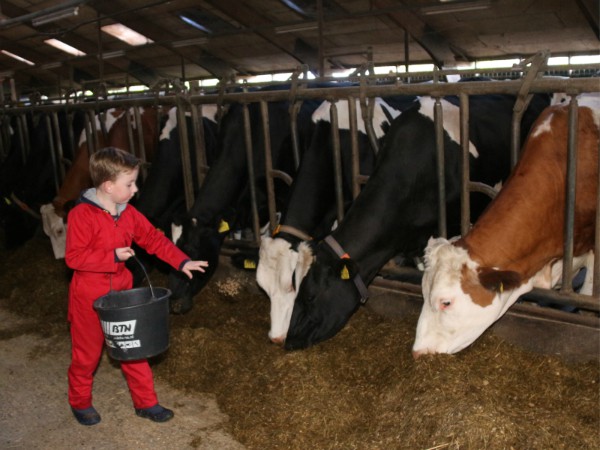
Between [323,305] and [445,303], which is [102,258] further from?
[445,303]

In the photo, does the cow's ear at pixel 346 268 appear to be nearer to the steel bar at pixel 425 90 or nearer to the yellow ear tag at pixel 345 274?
the yellow ear tag at pixel 345 274

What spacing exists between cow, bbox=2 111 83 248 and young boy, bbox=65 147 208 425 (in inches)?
184

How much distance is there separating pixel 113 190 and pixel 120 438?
133cm

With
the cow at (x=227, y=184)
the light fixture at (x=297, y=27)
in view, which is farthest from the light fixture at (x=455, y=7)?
the cow at (x=227, y=184)

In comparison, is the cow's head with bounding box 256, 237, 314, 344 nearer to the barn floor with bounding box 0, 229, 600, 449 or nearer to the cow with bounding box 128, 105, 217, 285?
the barn floor with bounding box 0, 229, 600, 449

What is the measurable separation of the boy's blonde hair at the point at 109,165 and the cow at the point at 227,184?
1.97 meters

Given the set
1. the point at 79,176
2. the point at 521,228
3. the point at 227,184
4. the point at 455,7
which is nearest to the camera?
the point at 521,228

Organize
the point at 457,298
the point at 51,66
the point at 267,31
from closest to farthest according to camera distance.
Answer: the point at 457,298, the point at 267,31, the point at 51,66

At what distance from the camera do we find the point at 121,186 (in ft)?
11.3

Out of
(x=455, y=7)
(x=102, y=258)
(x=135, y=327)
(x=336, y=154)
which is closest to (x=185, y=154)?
(x=336, y=154)

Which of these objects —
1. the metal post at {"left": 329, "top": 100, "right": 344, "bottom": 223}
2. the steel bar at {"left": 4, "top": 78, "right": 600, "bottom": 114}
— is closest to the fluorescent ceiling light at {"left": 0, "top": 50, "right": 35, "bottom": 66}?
the steel bar at {"left": 4, "top": 78, "right": 600, "bottom": 114}

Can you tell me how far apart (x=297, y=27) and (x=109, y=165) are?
28.5 ft

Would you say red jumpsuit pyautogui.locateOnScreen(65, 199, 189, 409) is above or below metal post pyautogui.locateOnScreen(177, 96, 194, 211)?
below

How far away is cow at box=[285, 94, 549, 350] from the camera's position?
4.24 m
